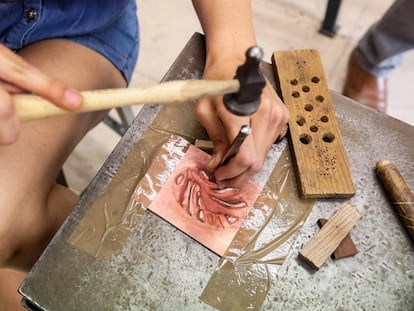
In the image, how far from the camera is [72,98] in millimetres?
505

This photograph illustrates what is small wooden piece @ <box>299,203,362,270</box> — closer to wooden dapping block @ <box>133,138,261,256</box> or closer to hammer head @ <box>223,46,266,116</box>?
wooden dapping block @ <box>133,138,261,256</box>

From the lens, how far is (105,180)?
74 cm

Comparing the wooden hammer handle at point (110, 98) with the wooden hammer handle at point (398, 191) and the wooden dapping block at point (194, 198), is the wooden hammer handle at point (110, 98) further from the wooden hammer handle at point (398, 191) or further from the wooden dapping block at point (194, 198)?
the wooden hammer handle at point (398, 191)

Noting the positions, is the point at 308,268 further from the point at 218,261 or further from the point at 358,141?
the point at 358,141

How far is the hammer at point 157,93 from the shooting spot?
51 cm

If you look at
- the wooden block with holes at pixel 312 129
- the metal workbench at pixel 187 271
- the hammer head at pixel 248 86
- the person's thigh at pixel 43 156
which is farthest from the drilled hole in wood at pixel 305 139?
the person's thigh at pixel 43 156

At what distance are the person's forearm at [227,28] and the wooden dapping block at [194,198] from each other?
178mm

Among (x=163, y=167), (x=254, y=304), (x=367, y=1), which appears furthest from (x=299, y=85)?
(x=367, y=1)

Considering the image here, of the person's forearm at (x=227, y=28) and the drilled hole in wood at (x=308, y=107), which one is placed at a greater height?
the person's forearm at (x=227, y=28)

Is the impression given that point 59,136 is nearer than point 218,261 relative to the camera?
No

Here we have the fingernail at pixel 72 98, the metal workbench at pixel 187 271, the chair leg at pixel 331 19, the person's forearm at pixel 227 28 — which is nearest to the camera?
the fingernail at pixel 72 98

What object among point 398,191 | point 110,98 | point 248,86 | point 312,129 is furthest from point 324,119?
point 110,98

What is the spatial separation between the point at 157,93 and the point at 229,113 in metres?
0.19

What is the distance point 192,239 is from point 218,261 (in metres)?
0.05
